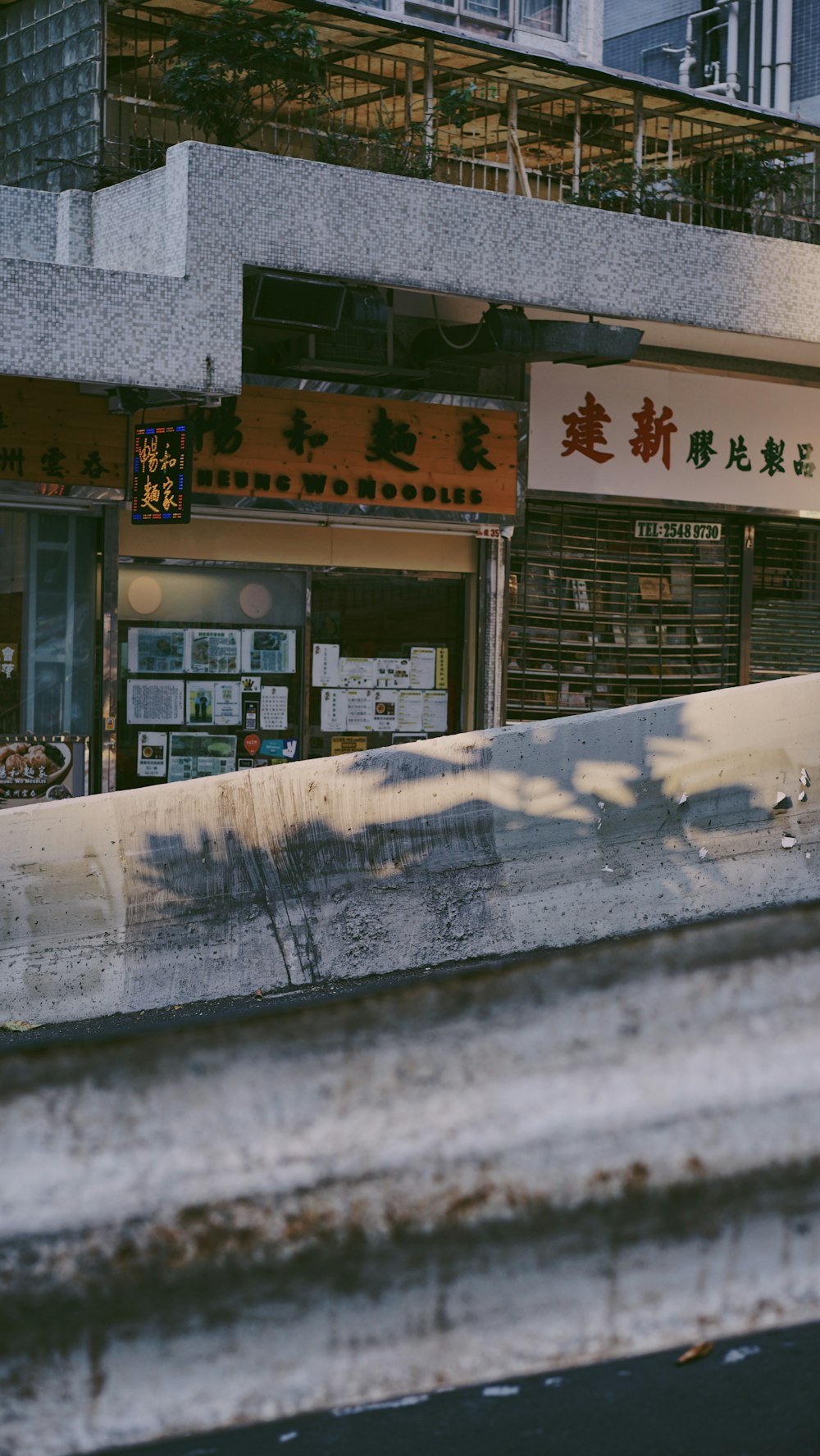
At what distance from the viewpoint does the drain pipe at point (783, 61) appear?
17578 millimetres

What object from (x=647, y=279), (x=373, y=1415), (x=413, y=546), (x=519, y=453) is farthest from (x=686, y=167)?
(x=373, y=1415)

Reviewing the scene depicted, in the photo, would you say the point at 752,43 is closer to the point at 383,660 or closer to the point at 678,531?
the point at 678,531

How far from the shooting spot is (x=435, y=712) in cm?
1277

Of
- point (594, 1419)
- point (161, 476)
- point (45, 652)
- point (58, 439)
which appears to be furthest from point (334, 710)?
point (594, 1419)

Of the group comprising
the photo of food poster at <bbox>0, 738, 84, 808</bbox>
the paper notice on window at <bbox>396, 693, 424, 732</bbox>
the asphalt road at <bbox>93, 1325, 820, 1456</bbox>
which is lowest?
the asphalt road at <bbox>93, 1325, 820, 1456</bbox>

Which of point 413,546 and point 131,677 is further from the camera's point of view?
point 413,546

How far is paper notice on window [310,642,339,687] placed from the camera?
12125 mm

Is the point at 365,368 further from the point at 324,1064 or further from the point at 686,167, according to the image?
the point at 324,1064

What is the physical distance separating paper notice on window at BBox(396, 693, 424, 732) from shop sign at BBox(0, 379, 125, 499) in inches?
118

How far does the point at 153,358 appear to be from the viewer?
968 centimetres

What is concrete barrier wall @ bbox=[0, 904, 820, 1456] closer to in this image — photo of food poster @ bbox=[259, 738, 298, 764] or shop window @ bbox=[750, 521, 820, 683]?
photo of food poster @ bbox=[259, 738, 298, 764]

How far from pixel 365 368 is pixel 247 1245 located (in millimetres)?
10502

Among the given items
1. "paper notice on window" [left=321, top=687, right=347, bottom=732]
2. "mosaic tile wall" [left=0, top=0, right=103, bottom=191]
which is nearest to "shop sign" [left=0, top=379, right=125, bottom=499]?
"mosaic tile wall" [left=0, top=0, right=103, bottom=191]

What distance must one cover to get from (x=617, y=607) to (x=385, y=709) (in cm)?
249
